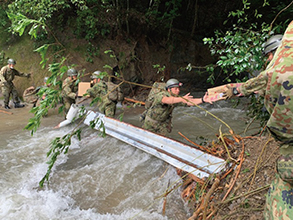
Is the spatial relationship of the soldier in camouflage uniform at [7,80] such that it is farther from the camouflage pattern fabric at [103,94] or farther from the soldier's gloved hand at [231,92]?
the soldier's gloved hand at [231,92]

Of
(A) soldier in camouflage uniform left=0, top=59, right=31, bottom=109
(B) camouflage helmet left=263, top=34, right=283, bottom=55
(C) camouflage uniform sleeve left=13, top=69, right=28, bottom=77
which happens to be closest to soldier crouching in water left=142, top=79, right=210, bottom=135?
(B) camouflage helmet left=263, top=34, right=283, bottom=55

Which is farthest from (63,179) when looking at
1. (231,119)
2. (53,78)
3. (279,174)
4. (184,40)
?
(184,40)

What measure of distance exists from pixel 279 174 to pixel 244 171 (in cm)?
156

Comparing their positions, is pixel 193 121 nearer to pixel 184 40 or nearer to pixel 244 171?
pixel 244 171

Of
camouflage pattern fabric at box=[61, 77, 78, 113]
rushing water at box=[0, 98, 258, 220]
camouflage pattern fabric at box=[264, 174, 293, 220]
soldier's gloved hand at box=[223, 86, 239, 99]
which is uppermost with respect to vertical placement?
soldier's gloved hand at box=[223, 86, 239, 99]

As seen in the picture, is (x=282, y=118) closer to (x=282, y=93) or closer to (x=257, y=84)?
(x=282, y=93)

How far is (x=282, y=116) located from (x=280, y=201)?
0.56 meters

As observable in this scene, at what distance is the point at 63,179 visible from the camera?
14.2 ft

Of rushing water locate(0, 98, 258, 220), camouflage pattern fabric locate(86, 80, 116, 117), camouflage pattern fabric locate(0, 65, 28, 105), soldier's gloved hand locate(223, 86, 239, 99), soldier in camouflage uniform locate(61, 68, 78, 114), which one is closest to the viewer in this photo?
soldier's gloved hand locate(223, 86, 239, 99)

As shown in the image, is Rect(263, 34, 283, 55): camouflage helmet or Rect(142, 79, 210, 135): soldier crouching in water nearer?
Rect(263, 34, 283, 55): camouflage helmet

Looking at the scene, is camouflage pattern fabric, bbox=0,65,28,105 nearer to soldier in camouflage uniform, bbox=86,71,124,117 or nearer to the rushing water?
the rushing water

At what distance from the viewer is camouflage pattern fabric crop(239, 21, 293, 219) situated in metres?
1.28

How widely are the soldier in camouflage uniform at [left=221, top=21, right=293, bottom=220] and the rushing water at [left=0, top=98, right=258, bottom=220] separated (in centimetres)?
173

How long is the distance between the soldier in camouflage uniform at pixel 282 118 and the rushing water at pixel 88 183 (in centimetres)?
173
